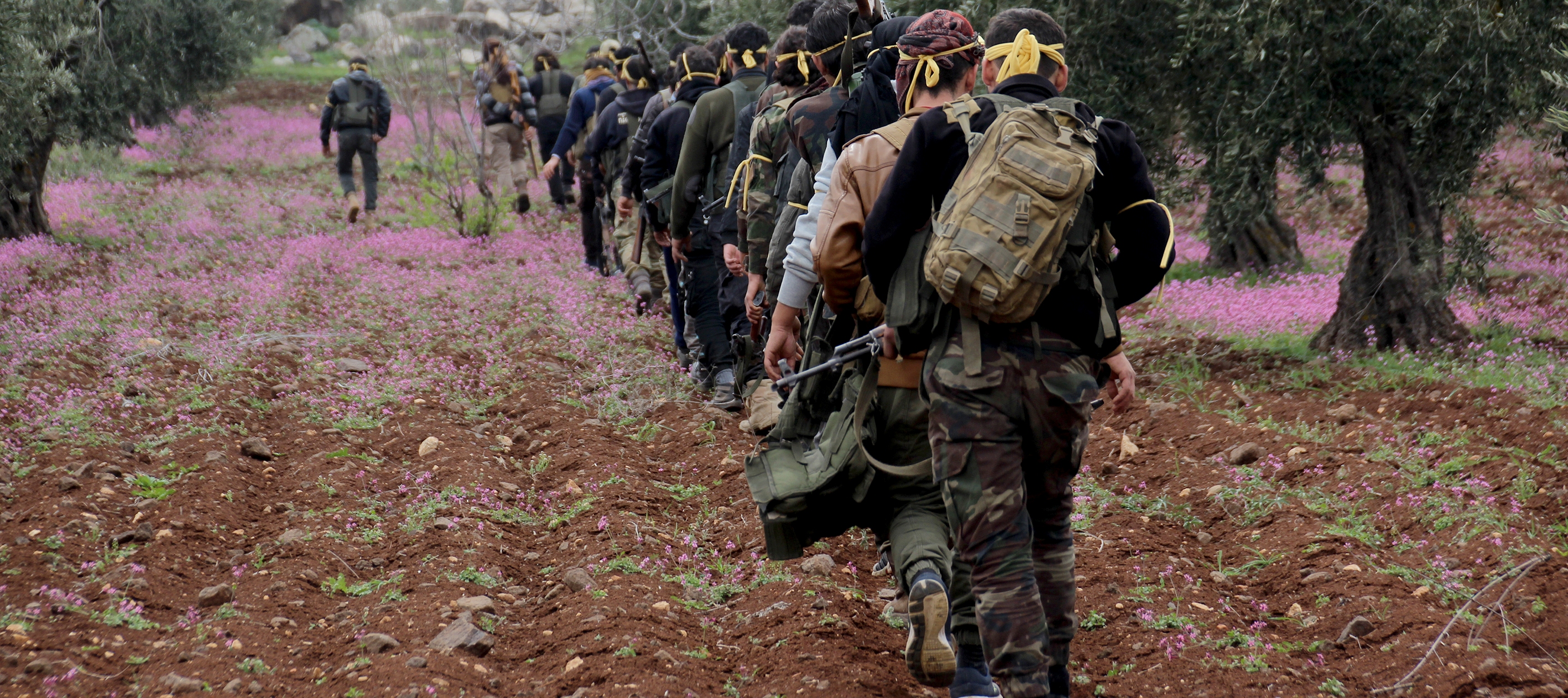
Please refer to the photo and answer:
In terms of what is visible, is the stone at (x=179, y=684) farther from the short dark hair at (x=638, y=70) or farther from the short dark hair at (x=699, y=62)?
the short dark hair at (x=638, y=70)

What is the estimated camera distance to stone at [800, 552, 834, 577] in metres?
4.97

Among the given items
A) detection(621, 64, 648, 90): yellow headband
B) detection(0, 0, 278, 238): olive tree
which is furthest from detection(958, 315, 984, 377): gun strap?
detection(0, 0, 278, 238): olive tree

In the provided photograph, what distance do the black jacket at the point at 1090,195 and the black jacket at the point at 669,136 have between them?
4.43 metres

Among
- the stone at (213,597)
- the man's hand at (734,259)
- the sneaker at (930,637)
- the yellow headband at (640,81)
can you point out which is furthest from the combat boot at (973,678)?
the yellow headband at (640,81)

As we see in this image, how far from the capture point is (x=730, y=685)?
12.8ft

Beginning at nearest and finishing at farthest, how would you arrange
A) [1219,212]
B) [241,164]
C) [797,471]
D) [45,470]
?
1. [797,471]
2. [45,470]
3. [1219,212]
4. [241,164]

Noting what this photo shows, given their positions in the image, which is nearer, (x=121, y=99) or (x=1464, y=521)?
(x=1464, y=521)

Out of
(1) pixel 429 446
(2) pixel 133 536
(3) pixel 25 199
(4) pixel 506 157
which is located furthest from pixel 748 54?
(3) pixel 25 199

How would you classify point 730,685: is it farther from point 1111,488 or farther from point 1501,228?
point 1501,228

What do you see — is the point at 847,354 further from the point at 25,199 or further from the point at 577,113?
the point at 25,199

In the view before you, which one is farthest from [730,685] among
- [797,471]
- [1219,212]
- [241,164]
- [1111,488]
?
[241,164]

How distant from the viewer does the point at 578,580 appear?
4.77 metres

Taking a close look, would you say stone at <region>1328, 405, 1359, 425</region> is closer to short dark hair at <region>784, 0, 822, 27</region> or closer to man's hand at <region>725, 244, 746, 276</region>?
man's hand at <region>725, 244, 746, 276</region>

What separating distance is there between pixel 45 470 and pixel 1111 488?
573 cm
